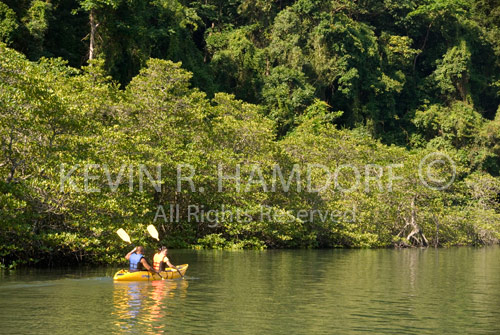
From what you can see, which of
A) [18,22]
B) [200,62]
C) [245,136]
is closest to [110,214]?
[245,136]

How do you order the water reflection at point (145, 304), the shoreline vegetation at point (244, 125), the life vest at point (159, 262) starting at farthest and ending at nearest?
the shoreline vegetation at point (244, 125), the life vest at point (159, 262), the water reflection at point (145, 304)

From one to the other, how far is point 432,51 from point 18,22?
139 ft

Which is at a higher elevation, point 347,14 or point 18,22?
point 347,14

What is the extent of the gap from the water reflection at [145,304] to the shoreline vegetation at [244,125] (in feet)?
10.8

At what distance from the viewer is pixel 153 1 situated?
47.4 metres

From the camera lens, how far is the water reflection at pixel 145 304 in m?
14.0

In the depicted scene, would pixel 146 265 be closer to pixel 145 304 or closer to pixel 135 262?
pixel 135 262

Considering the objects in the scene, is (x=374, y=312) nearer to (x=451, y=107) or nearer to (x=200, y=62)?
(x=200, y=62)

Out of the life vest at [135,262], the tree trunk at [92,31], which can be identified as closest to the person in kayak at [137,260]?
the life vest at [135,262]

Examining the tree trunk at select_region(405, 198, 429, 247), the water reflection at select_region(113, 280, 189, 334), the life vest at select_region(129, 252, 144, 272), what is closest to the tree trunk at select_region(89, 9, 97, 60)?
the tree trunk at select_region(405, 198, 429, 247)

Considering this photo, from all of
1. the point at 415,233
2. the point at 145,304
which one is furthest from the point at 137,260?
the point at 415,233

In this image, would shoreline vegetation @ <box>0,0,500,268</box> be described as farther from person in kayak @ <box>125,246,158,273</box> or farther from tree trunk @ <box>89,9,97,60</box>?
person in kayak @ <box>125,246,158,273</box>

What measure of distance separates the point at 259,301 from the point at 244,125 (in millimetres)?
20282

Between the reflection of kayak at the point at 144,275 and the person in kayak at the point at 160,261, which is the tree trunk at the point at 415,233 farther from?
the person in kayak at the point at 160,261
